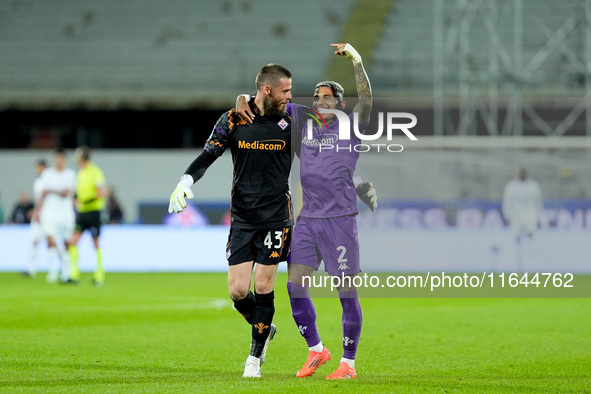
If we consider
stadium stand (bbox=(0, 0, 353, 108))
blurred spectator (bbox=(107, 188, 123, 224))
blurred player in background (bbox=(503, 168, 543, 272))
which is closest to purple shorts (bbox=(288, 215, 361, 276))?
blurred player in background (bbox=(503, 168, 543, 272))

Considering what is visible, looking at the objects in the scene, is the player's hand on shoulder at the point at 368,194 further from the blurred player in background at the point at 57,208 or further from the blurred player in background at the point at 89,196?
the blurred player in background at the point at 57,208

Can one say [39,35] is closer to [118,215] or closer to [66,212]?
[118,215]

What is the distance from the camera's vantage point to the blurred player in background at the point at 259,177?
6387 millimetres

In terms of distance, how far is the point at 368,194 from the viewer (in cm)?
667

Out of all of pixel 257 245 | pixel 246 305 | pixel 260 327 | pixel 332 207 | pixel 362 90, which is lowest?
pixel 260 327

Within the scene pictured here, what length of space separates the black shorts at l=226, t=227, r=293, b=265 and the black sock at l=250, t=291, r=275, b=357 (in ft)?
0.93

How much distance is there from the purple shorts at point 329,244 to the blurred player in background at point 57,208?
978 centimetres

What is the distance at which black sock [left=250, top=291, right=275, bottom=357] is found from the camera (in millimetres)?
6551

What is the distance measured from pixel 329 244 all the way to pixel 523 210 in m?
11.2

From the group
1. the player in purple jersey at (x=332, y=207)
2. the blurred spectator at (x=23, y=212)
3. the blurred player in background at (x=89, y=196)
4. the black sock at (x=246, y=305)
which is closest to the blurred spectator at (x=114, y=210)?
the blurred spectator at (x=23, y=212)

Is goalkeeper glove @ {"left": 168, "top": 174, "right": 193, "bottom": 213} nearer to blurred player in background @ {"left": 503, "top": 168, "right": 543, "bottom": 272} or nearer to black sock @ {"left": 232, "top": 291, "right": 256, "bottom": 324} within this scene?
black sock @ {"left": 232, "top": 291, "right": 256, "bottom": 324}

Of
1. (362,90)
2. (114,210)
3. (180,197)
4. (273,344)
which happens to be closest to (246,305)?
(180,197)

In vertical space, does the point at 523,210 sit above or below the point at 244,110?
below

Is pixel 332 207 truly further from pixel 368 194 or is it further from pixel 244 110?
pixel 244 110
